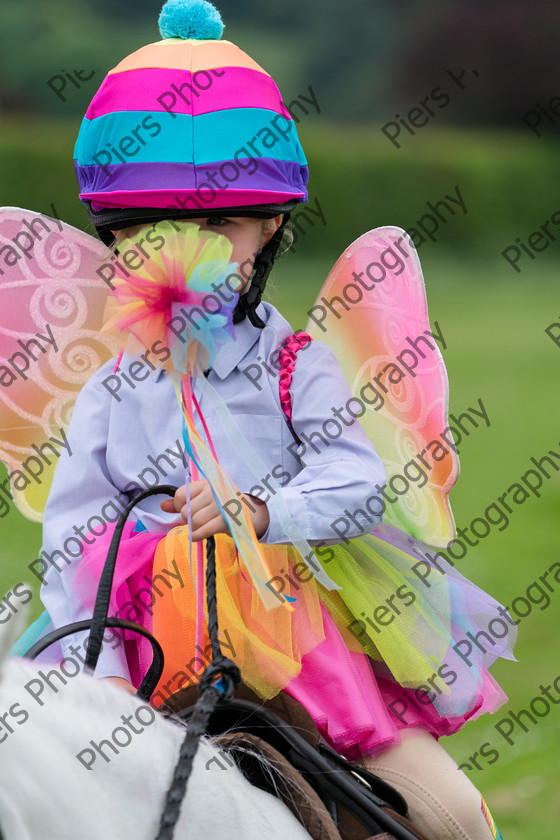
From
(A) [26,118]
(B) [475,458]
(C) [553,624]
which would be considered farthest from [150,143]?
(A) [26,118]

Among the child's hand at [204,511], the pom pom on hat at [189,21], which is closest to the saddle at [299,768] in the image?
the child's hand at [204,511]

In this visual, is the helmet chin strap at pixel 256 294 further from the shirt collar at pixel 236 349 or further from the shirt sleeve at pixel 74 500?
the shirt sleeve at pixel 74 500

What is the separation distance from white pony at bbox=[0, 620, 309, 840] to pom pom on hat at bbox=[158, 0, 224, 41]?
0.97 metres

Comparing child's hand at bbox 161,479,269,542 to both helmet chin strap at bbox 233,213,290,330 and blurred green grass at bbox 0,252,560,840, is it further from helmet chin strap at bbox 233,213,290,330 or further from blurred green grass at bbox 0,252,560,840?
blurred green grass at bbox 0,252,560,840

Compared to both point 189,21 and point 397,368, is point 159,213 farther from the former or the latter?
point 397,368

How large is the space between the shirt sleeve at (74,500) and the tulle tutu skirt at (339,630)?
3 cm

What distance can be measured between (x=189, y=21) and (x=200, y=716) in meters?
1.00

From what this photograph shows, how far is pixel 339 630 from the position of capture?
1362 mm

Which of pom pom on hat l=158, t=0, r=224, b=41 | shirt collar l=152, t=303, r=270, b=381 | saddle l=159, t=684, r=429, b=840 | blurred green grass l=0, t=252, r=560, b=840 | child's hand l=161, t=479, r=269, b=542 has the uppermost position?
pom pom on hat l=158, t=0, r=224, b=41

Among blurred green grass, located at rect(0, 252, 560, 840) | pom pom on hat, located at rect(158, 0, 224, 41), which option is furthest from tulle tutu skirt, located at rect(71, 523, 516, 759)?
pom pom on hat, located at rect(158, 0, 224, 41)

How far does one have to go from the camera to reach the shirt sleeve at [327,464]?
4.17 feet

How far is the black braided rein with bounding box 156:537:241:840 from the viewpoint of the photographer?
2.72 feet

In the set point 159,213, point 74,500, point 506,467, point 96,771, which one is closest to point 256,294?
point 159,213

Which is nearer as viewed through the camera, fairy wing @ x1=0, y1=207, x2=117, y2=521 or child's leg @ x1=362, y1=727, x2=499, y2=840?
child's leg @ x1=362, y1=727, x2=499, y2=840
